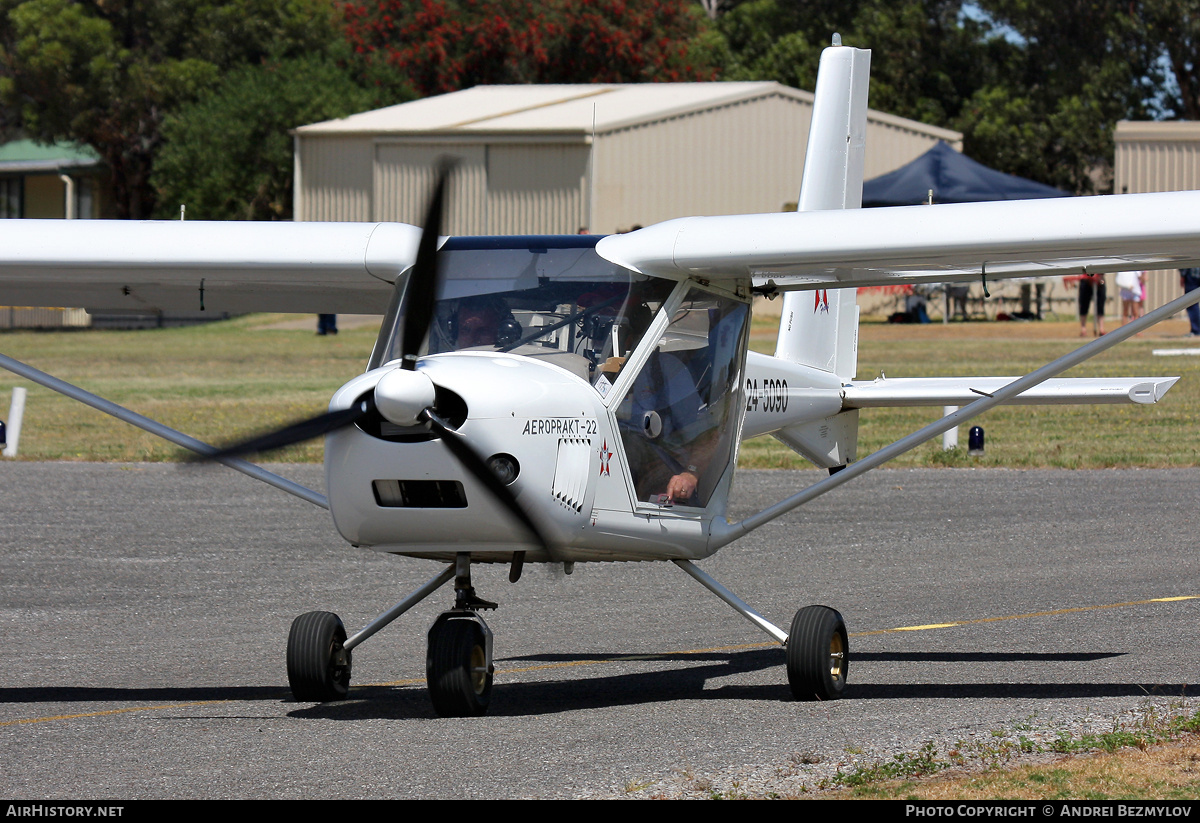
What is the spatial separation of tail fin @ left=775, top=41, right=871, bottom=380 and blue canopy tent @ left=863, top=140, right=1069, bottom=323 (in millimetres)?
26389

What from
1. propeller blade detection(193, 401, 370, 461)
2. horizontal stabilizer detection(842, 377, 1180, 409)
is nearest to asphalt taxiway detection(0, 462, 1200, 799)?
propeller blade detection(193, 401, 370, 461)

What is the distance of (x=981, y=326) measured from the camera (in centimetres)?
3809

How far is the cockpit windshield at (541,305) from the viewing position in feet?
24.5

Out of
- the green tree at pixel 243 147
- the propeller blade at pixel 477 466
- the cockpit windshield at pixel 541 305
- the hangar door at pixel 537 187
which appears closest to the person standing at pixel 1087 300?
the hangar door at pixel 537 187

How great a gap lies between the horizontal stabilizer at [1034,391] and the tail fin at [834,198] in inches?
30.8

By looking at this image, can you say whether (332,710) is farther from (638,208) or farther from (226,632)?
(638,208)

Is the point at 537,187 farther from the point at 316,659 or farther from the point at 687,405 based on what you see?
the point at 316,659

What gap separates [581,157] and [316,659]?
34757 mm

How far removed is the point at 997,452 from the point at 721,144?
2546 centimetres

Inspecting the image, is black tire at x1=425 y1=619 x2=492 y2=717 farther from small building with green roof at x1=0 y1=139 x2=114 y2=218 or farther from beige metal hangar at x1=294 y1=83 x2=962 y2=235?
small building with green roof at x1=0 y1=139 x2=114 y2=218

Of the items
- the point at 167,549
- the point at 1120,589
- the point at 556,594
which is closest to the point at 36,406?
the point at 167,549

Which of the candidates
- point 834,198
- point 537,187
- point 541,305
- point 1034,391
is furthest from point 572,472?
point 537,187

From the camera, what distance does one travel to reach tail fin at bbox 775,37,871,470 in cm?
1088

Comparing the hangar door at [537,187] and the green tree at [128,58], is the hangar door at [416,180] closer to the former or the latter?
the hangar door at [537,187]
